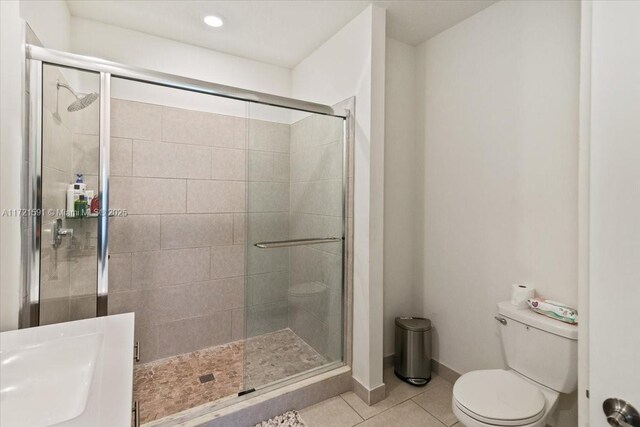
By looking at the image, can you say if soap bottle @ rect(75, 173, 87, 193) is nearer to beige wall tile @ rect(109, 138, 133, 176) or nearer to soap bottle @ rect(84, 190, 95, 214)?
soap bottle @ rect(84, 190, 95, 214)

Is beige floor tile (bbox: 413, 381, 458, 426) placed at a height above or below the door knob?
below

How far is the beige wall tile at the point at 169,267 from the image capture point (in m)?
2.37

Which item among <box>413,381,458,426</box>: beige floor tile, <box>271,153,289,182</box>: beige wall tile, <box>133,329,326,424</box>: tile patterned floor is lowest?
<box>413,381,458,426</box>: beige floor tile

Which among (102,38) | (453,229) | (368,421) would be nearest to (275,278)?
(368,421)

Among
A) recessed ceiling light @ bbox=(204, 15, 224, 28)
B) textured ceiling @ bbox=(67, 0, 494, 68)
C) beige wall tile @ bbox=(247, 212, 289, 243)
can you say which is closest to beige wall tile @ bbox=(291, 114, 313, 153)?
beige wall tile @ bbox=(247, 212, 289, 243)

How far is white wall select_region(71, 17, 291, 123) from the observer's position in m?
2.16

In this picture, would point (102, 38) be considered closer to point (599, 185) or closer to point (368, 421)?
point (599, 185)

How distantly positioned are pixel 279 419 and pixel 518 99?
236 cm

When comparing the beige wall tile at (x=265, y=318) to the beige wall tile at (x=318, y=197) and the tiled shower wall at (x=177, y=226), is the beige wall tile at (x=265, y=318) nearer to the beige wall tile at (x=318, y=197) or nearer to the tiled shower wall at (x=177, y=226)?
the tiled shower wall at (x=177, y=226)

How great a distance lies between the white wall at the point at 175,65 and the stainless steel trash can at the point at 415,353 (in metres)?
1.71

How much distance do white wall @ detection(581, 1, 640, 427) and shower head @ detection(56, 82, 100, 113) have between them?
1946mm

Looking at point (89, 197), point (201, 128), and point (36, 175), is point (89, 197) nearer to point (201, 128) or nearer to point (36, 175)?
point (36, 175)

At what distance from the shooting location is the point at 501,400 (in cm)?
144

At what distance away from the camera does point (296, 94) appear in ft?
9.54
